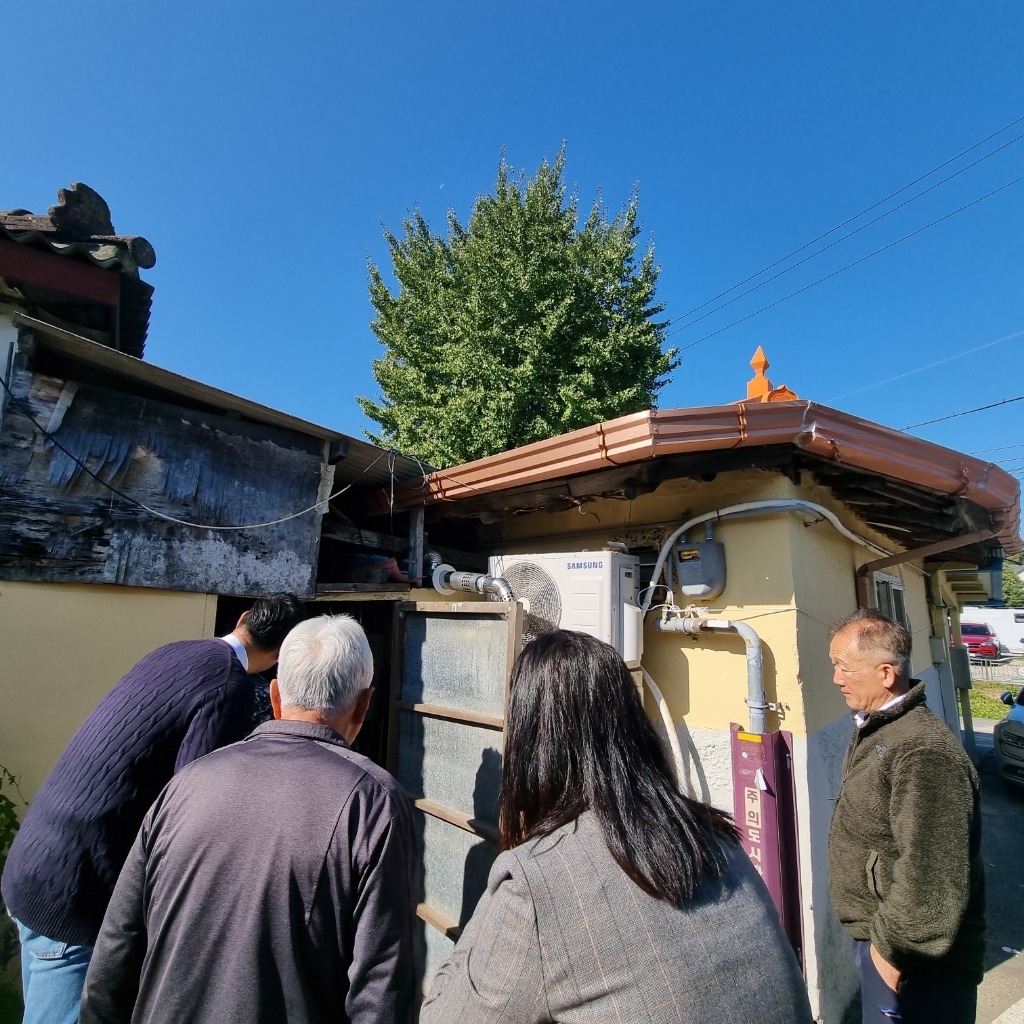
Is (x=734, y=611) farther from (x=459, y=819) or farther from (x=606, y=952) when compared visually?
(x=606, y=952)

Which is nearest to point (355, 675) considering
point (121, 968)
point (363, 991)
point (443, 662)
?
point (363, 991)

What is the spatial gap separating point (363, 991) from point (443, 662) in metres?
1.81

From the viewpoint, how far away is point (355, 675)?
5.74 ft

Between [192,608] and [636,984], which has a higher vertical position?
[192,608]

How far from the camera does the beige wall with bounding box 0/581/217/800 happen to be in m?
2.74

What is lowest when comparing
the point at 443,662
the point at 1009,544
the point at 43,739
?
the point at 43,739

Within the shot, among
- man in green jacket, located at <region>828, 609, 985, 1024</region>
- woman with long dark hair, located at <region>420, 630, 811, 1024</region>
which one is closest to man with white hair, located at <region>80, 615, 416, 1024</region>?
woman with long dark hair, located at <region>420, 630, 811, 1024</region>

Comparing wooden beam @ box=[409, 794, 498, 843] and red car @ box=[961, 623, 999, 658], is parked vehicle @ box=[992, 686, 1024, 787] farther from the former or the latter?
red car @ box=[961, 623, 999, 658]

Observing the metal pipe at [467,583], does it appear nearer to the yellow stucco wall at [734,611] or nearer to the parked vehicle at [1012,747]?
the yellow stucco wall at [734,611]

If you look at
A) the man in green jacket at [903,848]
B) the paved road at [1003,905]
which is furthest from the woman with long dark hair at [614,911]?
the paved road at [1003,905]

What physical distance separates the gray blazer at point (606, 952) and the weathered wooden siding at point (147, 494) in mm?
2933

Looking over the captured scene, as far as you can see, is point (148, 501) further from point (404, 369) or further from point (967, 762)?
point (404, 369)

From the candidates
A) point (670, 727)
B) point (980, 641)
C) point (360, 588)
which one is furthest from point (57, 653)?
point (980, 641)

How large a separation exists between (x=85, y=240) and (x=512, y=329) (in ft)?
24.3
